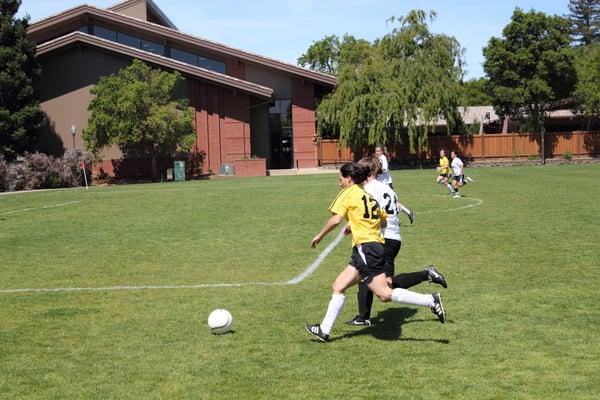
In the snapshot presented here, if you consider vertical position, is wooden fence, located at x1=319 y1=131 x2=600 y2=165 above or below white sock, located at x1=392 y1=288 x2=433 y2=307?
above

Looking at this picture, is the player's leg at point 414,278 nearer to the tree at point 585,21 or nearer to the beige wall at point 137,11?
the beige wall at point 137,11

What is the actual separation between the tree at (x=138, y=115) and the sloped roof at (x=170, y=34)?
13.6ft

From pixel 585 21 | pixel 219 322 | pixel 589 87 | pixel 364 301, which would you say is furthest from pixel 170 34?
pixel 585 21

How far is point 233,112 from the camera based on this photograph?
43.7 m

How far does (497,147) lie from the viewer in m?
48.8

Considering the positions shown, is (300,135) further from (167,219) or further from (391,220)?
(391,220)

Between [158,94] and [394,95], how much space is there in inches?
577

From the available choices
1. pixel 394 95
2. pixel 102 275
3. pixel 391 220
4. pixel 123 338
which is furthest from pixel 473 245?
pixel 394 95

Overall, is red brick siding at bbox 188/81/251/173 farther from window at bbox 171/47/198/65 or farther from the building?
window at bbox 171/47/198/65

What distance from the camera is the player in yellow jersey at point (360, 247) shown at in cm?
614

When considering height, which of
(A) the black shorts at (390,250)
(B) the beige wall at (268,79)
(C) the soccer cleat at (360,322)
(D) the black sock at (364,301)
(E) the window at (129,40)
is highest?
(E) the window at (129,40)

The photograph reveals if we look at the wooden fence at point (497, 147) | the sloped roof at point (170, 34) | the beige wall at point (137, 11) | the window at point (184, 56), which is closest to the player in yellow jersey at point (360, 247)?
the sloped roof at point (170, 34)

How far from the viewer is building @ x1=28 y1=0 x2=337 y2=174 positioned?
1695 inches

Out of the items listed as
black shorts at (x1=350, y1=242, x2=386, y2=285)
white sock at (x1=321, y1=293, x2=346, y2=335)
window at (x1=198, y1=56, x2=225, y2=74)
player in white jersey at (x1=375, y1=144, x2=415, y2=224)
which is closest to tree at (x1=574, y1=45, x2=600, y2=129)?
window at (x1=198, y1=56, x2=225, y2=74)
